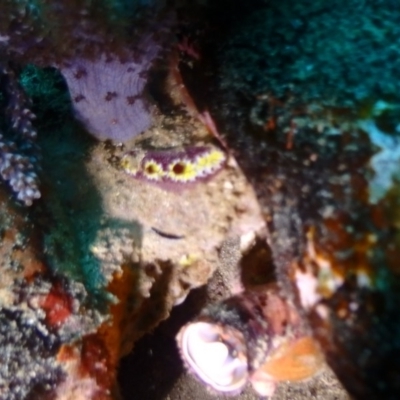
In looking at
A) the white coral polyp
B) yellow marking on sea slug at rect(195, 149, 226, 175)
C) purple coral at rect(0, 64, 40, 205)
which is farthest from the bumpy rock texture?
purple coral at rect(0, 64, 40, 205)

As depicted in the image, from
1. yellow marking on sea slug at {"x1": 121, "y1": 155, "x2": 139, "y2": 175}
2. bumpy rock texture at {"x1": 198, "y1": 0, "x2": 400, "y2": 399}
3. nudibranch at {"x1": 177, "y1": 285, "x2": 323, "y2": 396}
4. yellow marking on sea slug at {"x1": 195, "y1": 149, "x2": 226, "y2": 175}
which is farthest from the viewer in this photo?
yellow marking on sea slug at {"x1": 121, "y1": 155, "x2": 139, "y2": 175}

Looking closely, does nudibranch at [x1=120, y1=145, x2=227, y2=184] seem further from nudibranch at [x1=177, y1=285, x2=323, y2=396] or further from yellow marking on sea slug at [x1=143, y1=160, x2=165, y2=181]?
nudibranch at [x1=177, y1=285, x2=323, y2=396]

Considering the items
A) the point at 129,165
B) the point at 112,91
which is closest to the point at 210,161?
the point at 129,165

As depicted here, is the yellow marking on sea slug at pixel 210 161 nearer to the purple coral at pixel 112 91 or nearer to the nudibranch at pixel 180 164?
the nudibranch at pixel 180 164

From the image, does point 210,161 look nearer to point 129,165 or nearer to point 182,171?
point 182,171

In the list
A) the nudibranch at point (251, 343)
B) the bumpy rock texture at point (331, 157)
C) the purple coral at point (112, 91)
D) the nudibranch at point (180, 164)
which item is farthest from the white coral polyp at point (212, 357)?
the purple coral at point (112, 91)
